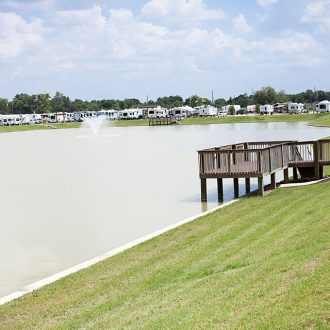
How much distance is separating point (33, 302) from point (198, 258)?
3025mm

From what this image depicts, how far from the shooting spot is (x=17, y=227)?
21562 millimetres

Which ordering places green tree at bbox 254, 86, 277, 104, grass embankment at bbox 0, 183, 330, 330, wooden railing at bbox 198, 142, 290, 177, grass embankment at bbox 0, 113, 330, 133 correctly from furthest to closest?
green tree at bbox 254, 86, 277, 104 → grass embankment at bbox 0, 113, 330, 133 → wooden railing at bbox 198, 142, 290, 177 → grass embankment at bbox 0, 183, 330, 330

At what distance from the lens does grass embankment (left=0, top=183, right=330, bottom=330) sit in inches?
287

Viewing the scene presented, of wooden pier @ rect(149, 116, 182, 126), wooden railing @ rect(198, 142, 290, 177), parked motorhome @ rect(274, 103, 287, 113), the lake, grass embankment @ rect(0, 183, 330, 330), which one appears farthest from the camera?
parked motorhome @ rect(274, 103, 287, 113)

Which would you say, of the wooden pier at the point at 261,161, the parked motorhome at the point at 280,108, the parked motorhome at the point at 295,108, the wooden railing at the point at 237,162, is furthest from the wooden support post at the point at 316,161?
the parked motorhome at the point at 280,108

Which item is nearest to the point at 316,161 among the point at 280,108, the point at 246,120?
the point at 246,120

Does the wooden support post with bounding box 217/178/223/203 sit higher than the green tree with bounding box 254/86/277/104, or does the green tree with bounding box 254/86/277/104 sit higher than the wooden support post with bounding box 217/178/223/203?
the green tree with bounding box 254/86/277/104

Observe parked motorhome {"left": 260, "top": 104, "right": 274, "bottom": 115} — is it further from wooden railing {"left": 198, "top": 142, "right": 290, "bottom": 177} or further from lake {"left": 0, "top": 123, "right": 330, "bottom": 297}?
wooden railing {"left": 198, "top": 142, "right": 290, "bottom": 177}

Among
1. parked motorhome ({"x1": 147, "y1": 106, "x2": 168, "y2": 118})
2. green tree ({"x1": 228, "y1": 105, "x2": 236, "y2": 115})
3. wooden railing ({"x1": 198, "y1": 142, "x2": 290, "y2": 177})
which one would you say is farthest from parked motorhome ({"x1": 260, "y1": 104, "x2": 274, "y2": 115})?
wooden railing ({"x1": 198, "y1": 142, "x2": 290, "y2": 177})

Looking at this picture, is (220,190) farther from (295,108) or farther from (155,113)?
(155,113)

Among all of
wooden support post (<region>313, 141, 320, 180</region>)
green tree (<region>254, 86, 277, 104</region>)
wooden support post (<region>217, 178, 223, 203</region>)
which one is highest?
green tree (<region>254, 86, 277, 104</region>)

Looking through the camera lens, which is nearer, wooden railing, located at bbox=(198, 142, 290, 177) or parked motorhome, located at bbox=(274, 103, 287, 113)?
wooden railing, located at bbox=(198, 142, 290, 177)

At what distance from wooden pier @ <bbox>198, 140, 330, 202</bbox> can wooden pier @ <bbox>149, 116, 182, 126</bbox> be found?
128944 millimetres

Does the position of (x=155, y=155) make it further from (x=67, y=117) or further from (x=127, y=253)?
(x=67, y=117)
